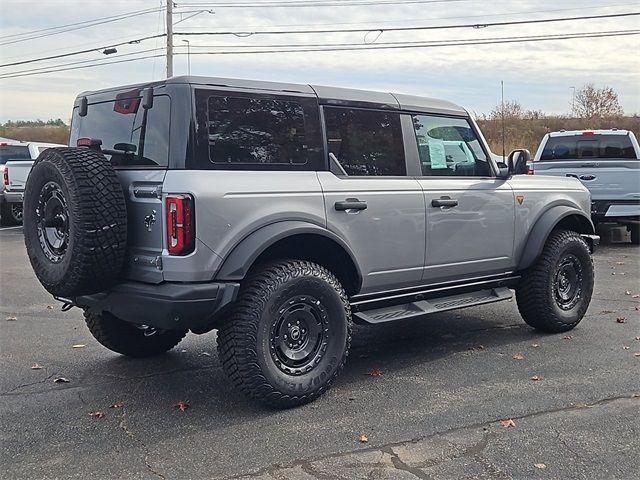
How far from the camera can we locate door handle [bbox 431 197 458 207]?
216 inches

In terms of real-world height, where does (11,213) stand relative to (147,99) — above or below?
below

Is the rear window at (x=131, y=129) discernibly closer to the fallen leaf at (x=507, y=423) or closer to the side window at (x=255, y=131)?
the side window at (x=255, y=131)

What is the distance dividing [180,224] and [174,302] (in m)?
0.45

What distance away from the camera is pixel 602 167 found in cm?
1209

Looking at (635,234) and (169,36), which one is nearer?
(635,234)

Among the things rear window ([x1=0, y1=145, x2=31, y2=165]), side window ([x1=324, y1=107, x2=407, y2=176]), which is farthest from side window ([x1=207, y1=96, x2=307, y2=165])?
rear window ([x1=0, y1=145, x2=31, y2=165])

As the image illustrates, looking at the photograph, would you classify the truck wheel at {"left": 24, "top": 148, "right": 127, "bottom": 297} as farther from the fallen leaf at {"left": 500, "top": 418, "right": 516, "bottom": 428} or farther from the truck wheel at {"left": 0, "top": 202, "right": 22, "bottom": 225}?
the truck wheel at {"left": 0, "top": 202, "right": 22, "bottom": 225}

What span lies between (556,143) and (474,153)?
25.3 ft

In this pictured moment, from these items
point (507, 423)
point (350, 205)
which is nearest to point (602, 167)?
point (350, 205)

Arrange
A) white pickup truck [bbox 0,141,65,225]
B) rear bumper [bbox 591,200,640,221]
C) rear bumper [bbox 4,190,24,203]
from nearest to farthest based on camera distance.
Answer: rear bumper [bbox 591,200,640,221], white pickup truck [bbox 0,141,65,225], rear bumper [bbox 4,190,24,203]

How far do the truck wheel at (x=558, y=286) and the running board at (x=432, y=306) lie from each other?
27 centimetres

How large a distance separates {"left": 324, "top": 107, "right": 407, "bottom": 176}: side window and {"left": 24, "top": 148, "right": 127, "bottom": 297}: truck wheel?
5.19 ft

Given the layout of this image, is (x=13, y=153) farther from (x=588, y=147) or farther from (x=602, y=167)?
(x=602, y=167)

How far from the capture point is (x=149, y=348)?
574 centimetres
